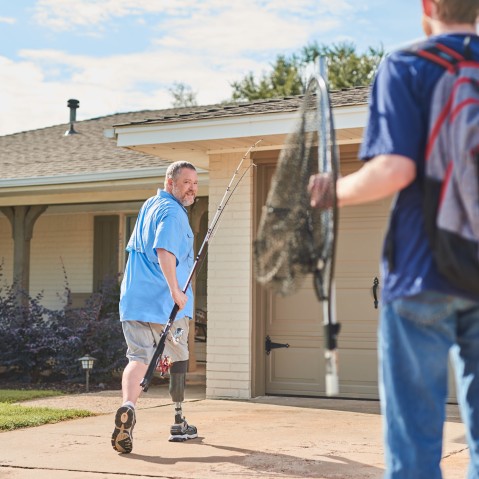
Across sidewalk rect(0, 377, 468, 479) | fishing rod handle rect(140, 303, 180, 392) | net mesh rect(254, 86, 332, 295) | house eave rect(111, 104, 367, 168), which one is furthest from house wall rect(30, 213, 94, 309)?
net mesh rect(254, 86, 332, 295)

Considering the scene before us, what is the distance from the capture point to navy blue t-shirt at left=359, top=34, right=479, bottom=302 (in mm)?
2693

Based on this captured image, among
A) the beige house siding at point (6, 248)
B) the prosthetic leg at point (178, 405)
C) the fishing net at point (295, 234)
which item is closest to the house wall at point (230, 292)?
the prosthetic leg at point (178, 405)

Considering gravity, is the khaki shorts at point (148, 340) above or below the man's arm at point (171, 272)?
below

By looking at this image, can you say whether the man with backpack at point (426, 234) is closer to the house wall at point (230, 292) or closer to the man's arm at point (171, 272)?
the man's arm at point (171, 272)

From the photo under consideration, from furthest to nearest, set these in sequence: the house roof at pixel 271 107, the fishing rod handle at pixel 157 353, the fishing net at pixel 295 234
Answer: the house roof at pixel 271 107
the fishing rod handle at pixel 157 353
the fishing net at pixel 295 234

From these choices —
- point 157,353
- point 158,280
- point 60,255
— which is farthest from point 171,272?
point 60,255

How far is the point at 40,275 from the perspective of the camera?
1638 cm

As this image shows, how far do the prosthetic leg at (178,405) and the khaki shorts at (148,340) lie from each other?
91 mm

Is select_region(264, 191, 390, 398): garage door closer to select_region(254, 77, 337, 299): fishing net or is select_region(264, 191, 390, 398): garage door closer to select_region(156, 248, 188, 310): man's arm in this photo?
select_region(156, 248, 188, 310): man's arm

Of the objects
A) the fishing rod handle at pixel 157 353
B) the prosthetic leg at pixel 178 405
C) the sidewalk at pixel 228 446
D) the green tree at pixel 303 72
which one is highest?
the green tree at pixel 303 72

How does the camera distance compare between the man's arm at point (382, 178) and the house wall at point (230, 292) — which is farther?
the house wall at point (230, 292)

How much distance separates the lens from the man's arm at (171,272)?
593 cm

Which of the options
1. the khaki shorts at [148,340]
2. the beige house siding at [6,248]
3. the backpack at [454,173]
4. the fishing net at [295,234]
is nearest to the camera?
the backpack at [454,173]

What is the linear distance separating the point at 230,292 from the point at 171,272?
354 centimetres
